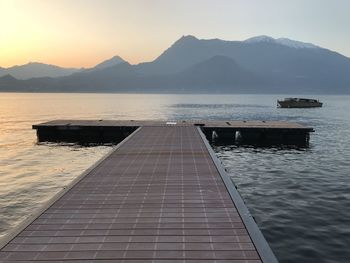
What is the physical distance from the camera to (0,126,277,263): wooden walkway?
9.80 metres

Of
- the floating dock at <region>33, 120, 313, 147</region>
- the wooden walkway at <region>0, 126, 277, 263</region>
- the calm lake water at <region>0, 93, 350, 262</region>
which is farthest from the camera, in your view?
the floating dock at <region>33, 120, 313, 147</region>

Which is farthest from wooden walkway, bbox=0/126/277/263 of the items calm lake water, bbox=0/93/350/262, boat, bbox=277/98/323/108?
boat, bbox=277/98/323/108

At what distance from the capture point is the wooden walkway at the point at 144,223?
980 cm

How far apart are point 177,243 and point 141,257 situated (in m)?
1.22

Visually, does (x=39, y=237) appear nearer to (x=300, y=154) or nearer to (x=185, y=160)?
(x=185, y=160)

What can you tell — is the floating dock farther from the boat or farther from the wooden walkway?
the boat

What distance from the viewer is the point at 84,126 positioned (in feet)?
154

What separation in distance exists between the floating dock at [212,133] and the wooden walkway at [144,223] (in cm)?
2534

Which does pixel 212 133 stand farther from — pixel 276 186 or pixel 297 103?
pixel 297 103

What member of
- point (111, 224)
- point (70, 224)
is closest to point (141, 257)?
point (111, 224)

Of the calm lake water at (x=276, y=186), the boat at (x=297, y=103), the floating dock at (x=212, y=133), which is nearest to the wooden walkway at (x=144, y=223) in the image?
the calm lake water at (x=276, y=186)

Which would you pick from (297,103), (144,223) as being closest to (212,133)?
(144,223)

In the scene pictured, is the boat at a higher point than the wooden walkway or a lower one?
higher

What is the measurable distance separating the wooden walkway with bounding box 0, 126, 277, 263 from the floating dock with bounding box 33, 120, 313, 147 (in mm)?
25345
